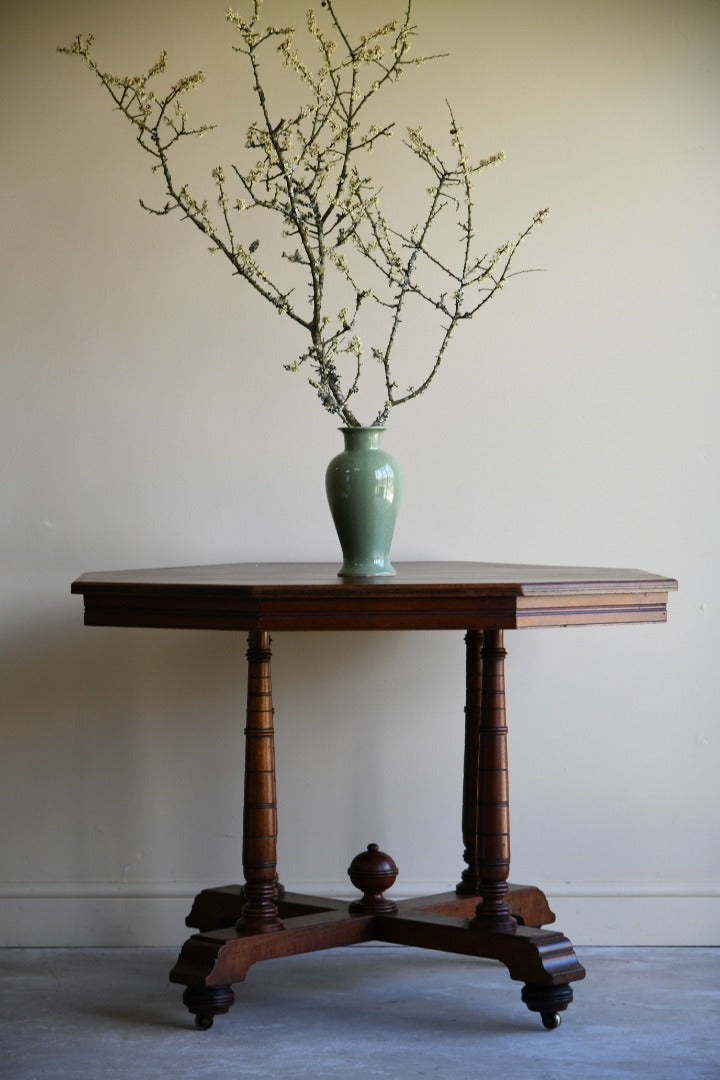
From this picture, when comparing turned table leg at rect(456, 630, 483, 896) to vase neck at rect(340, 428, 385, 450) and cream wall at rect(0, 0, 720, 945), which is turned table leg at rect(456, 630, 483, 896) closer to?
cream wall at rect(0, 0, 720, 945)

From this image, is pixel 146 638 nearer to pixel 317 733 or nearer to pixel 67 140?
pixel 317 733

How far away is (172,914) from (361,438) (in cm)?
120

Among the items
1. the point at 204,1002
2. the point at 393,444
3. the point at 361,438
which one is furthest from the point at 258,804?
the point at 393,444

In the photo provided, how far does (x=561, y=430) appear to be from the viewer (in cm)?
301

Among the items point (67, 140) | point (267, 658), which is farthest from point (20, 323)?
point (267, 658)

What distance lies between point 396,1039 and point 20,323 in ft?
5.75

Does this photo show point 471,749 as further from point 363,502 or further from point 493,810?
point 363,502

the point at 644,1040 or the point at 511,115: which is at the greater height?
the point at 511,115

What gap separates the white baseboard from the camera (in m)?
2.93

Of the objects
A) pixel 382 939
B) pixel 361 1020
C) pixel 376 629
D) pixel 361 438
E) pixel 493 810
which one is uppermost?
pixel 361 438

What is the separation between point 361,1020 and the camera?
238 centimetres

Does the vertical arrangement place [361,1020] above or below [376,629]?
below

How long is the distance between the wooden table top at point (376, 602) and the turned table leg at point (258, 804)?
0.60ft

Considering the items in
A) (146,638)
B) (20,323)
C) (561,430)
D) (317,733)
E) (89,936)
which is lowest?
(89,936)
